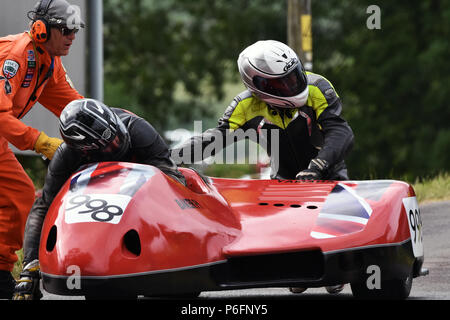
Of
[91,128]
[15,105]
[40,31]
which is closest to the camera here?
[91,128]

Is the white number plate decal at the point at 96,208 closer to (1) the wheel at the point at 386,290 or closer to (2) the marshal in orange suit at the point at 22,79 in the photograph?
(2) the marshal in orange suit at the point at 22,79

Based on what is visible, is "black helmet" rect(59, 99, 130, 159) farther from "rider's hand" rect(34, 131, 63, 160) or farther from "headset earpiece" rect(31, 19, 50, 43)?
"headset earpiece" rect(31, 19, 50, 43)

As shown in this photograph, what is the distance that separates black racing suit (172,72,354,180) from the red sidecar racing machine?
1.18 m

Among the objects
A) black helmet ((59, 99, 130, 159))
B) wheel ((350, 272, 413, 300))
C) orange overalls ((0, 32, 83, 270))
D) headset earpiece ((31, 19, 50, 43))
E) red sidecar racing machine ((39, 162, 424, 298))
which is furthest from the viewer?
headset earpiece ((31, 19, 50, 43))

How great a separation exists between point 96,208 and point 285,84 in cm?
228

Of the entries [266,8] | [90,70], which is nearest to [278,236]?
[90,70]

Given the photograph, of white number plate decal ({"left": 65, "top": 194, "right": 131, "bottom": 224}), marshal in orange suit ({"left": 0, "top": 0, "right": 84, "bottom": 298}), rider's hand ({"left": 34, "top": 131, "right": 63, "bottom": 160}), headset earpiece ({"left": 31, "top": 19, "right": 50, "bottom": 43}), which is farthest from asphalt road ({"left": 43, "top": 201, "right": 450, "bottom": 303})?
headset earpiece ({"left": 31, "top": 19, "right": 50, "bottom": 43})

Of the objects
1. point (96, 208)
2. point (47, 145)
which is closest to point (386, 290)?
point (96, 208)

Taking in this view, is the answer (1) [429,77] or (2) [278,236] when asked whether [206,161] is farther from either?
(1) [429,77]

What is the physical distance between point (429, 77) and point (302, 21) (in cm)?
1402

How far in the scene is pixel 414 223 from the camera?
6281 millimetres

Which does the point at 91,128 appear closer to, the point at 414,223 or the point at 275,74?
the point at 275,74

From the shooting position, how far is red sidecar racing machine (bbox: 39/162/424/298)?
5254 mm

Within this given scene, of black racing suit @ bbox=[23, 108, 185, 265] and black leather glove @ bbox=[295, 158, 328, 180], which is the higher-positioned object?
black racing suit @ bbox=[23, 108, 185, 265]
